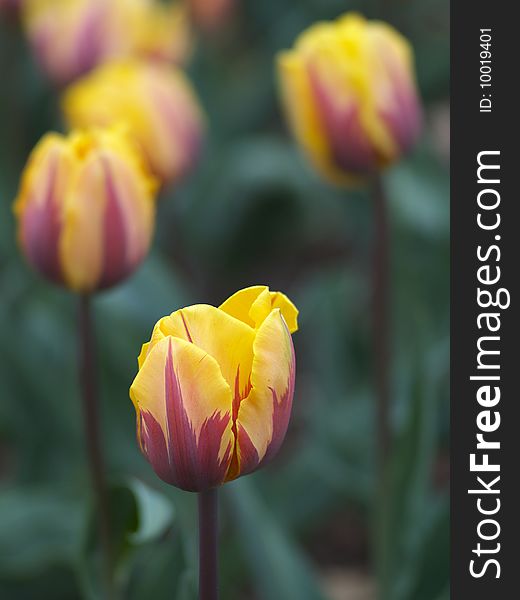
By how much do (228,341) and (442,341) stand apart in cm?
109

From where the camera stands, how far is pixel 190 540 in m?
1.43

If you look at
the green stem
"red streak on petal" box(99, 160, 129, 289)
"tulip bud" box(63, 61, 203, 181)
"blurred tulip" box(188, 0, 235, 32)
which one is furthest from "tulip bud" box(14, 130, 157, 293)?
"blurred tulip" box(188, 0, 235, 32)

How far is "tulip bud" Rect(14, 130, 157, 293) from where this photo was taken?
3.67ft

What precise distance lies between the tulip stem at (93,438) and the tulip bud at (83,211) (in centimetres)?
6

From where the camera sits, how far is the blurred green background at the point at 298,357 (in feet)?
→ 4.23

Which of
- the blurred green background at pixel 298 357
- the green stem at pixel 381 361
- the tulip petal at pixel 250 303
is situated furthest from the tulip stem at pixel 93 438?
the tulip petal at pixel 250 303

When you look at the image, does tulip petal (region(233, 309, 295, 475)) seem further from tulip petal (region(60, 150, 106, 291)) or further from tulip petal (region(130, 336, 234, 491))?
tulip petal (region(60, 150, 106, 291))

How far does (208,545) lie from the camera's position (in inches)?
31.0

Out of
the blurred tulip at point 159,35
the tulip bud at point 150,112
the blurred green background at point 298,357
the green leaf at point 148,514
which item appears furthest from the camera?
the blurred tulip at point 159,35

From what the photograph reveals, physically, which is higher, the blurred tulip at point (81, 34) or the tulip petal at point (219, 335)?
the blurred tulip at point (81, 34)

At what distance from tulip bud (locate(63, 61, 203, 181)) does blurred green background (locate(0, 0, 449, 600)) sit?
0.69 feet

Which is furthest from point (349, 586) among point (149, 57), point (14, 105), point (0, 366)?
point (14, 105)

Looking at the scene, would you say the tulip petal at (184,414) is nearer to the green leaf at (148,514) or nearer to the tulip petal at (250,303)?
the tulip petal at (250,303)

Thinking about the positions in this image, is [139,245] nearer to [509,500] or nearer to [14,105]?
[509,500]
